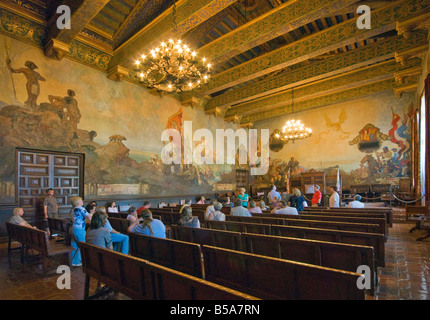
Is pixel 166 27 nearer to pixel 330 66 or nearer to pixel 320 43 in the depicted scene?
pixel 320 43

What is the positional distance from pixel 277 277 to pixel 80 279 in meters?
3.18

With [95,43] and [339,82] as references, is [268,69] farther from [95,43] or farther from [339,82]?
[95,43]

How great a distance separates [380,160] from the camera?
13.8m

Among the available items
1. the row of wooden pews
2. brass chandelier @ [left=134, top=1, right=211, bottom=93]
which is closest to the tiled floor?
the row of wooden pews

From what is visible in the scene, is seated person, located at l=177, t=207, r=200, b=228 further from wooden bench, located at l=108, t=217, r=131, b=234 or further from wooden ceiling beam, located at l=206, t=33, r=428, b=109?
wooden ceiling beam, located at l=206, t=33, r=428, b=109

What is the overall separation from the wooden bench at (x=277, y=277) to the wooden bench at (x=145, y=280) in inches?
30.0

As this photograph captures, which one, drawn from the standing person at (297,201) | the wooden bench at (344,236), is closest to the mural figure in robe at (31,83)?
the wooden bench at (344,236)

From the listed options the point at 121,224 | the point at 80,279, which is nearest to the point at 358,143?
the point at 121,224

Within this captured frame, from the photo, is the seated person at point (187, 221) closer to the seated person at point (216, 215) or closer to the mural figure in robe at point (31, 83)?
the seated person at point (216, 215)

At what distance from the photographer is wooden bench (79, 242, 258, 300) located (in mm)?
1648

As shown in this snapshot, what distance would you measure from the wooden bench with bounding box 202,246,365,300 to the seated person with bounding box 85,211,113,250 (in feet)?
5.15

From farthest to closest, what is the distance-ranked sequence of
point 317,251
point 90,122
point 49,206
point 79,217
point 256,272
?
1. point 90,122
2. point 49,206
3. point 79,217
4. point 317,251
5. point 256,272

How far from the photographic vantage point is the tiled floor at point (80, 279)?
10.3ft

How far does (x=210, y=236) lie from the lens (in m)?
3.92
